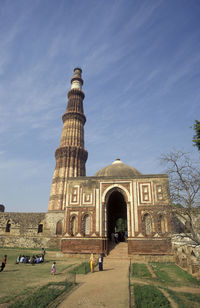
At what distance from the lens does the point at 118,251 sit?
64.4 feet

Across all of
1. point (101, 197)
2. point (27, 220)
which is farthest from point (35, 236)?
point (101, 197)

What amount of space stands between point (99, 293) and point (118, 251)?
11.8m

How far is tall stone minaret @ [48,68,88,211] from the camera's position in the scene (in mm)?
36312

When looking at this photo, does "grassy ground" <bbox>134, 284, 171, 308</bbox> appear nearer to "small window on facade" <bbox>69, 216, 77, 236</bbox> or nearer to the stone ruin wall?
"small window on facade" <bbox>69, 216, 77, 236</bbox>

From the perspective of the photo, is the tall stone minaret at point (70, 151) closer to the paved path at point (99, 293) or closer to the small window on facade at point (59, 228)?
the small window on facade at point (59, 228)

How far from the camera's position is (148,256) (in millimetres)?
18156

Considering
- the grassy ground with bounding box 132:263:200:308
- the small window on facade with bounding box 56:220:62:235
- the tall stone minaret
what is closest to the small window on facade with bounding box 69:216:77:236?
the small window on facade with bounding box 56:220:62:235

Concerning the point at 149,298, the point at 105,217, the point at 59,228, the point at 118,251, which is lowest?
the point at 118,251

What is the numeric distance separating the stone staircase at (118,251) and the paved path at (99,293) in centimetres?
727

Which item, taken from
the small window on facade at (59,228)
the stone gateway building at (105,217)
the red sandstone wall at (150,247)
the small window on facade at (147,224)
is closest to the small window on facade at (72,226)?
the stone gateway building at (105,217)

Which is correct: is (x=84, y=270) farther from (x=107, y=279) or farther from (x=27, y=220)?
(x=27, y=220)

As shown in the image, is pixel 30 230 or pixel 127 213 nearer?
pixel 127 213

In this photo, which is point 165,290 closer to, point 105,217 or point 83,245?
point 105,217

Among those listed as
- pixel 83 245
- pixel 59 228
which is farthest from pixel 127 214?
pixel 59 228
